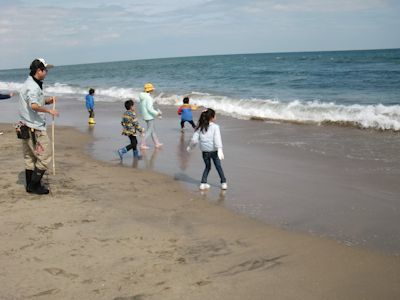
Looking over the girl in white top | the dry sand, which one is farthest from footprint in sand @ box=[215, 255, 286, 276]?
the girl in white top

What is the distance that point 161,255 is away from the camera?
4395 millimetres

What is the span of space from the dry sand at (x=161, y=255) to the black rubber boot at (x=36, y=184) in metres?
0.11

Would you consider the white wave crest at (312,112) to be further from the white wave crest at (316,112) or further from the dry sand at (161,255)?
the dry sand at (161,255)

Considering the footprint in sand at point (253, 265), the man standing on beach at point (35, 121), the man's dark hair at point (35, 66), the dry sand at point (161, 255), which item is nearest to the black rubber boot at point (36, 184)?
the man standing on beach at point (35, 121)

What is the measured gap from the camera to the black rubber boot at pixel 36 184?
6211mm

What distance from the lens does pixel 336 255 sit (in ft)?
14.5

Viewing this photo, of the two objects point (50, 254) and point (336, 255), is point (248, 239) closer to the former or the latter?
point (336, 255)

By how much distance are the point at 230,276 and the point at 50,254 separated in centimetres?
183

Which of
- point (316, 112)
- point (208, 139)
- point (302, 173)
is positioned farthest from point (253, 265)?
point (316, 112)

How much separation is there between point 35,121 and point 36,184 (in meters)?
0.93

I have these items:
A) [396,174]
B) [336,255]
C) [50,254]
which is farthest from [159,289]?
[396,174]

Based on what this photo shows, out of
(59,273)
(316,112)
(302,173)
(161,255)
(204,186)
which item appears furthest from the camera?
(316,112)

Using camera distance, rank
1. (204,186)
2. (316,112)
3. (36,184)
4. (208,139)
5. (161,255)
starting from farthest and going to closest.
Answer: (316,112) → (208,139) → (204,186) → (36,184) → (161,255)

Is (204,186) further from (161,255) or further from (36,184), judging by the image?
(161,255)
